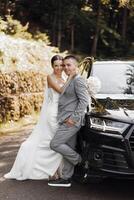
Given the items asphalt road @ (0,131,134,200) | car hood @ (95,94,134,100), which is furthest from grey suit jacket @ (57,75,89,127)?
asphalt road @ (0,131,134,200)

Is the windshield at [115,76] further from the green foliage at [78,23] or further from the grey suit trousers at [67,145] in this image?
the green foliage at [78,23]

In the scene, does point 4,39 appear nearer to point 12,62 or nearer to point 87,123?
point 12,62

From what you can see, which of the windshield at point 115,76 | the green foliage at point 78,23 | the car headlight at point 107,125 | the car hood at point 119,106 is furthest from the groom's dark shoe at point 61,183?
the green foliage at point 78,23

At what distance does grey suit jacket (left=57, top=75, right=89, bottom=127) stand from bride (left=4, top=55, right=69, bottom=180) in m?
0.32

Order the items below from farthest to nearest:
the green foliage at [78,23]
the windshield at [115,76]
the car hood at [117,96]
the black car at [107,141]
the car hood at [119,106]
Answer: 1. the green foliage at [78,23]
2. the windshield at [115,76]
3. the car hood at [117,96]
4. the car hood at [119,106]
5. the black car at [107,141]

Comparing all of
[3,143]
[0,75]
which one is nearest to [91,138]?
[3,143]

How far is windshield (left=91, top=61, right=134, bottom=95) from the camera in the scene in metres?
7.44

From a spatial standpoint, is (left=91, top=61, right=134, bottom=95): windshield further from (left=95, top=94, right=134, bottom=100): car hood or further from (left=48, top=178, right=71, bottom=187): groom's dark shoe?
(left=48, top=178, right=71, bottom=187): groom's dark shoe

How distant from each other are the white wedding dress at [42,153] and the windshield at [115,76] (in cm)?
86

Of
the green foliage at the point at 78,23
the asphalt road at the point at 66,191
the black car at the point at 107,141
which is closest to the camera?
the black car at the point at 107,141

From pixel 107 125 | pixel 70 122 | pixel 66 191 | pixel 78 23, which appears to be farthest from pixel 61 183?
pixel 78 23

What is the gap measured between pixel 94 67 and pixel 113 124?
2.10 m

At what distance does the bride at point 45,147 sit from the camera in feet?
23.0

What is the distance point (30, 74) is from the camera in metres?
13.9
